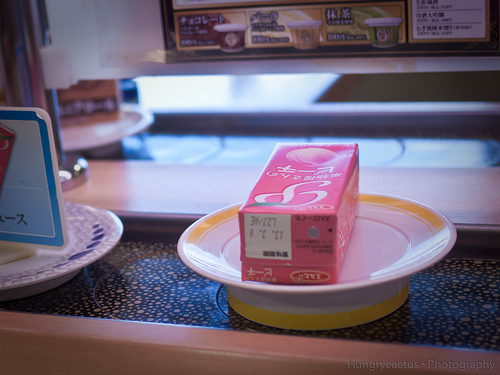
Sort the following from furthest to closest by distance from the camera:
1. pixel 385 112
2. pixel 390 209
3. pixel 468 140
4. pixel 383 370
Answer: pixel 385 112
pixel 468 140
pixel 390 209
pixel 383 370

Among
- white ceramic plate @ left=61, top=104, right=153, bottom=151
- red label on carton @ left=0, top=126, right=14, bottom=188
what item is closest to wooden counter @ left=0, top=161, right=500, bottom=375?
red label on carton @ left=0, top=126, right=14, bottom=188

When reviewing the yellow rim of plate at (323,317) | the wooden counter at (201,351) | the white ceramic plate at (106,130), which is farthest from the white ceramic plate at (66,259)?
the white ceramic plate at (106,130)

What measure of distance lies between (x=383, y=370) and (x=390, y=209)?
295mm

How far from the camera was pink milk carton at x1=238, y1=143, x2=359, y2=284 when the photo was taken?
559mm

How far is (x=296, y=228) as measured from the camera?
560mm

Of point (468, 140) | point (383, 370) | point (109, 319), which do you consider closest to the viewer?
point (383, 370)

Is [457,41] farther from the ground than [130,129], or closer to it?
farther from the ground

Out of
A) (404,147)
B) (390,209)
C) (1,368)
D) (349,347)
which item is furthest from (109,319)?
(404,147)

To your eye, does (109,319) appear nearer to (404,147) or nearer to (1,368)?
(1,368)

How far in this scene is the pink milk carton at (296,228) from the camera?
0.56 meters

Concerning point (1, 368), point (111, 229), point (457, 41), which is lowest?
point (1, 368)

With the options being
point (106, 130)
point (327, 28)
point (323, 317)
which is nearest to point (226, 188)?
point (327, 28)

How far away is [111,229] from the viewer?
0.85 meters

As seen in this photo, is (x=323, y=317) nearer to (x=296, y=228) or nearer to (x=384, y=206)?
(x=296, y=228)
